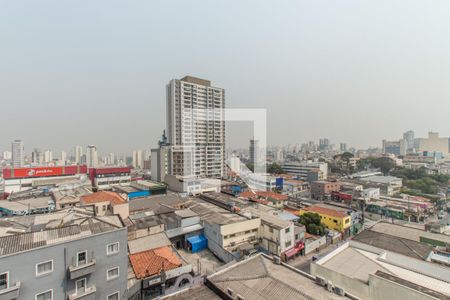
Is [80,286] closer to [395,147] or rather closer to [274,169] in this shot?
[274,169]

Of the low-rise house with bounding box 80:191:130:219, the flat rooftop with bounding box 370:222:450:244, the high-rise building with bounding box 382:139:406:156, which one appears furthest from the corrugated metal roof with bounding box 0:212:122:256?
the high-rise building with bounding box 382:139:406:156

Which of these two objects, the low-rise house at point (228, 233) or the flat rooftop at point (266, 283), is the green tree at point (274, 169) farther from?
the flat rooftop at point (266, 283)

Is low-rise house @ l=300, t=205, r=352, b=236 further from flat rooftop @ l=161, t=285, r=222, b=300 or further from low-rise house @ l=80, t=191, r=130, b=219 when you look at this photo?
low-rise house @ l=80, t=191, r=130, b=219

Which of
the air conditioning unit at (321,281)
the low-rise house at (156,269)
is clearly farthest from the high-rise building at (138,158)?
the air conditioning unit at (321,281)

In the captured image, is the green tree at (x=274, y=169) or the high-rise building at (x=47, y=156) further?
the high-rise building at (x=47, y=156)

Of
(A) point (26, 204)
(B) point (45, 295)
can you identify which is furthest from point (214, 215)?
(A) point (26, 204)

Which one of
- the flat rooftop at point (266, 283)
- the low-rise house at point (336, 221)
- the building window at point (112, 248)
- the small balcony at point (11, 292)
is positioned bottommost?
the low-rise house at point (336, 221)
